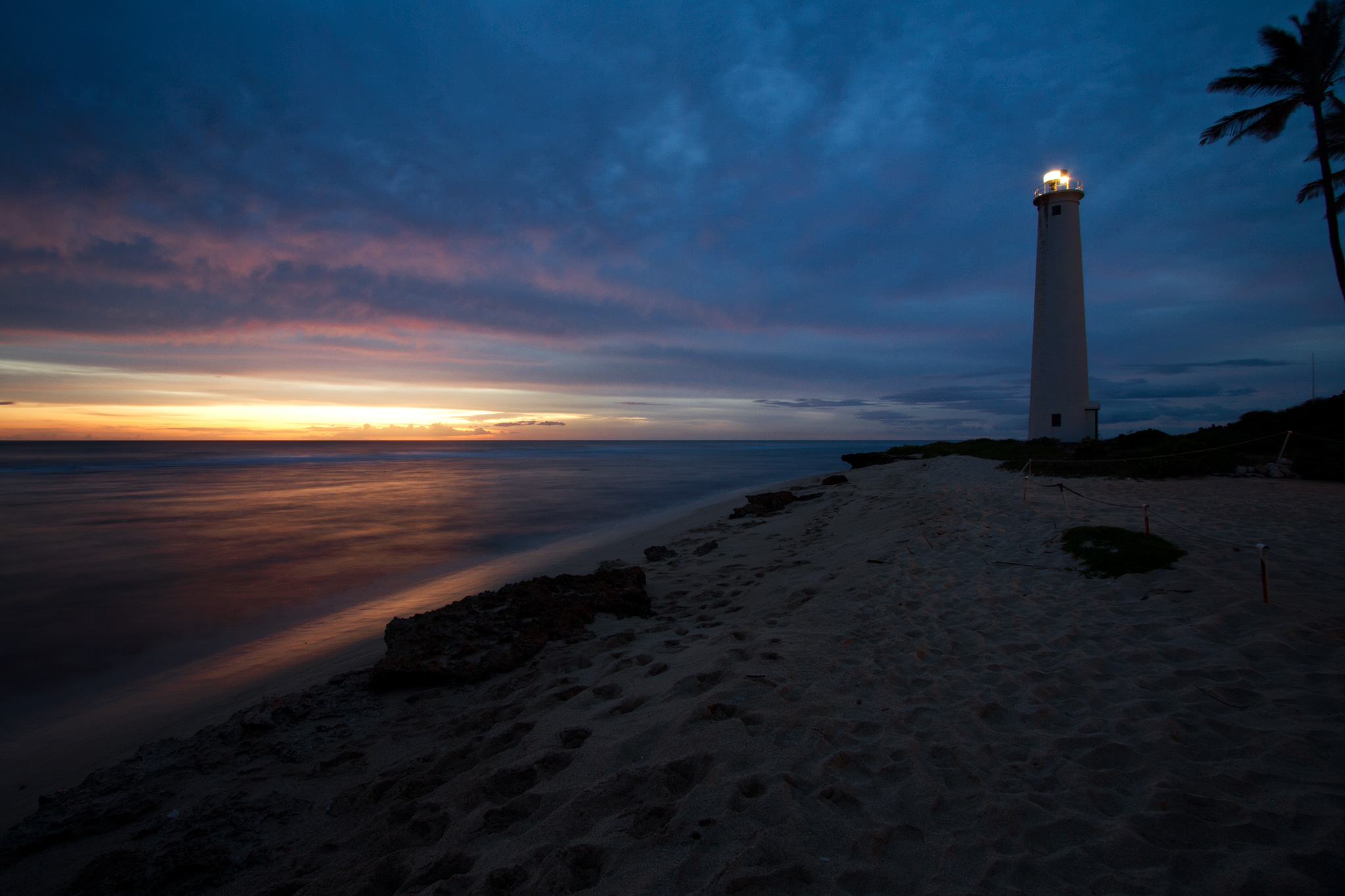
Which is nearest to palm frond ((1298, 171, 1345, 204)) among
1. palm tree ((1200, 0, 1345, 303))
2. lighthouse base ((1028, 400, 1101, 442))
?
palm tree ((1200, 0, 1345, 303))

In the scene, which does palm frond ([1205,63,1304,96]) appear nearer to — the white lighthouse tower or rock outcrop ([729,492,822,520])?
the white lighthouse tower

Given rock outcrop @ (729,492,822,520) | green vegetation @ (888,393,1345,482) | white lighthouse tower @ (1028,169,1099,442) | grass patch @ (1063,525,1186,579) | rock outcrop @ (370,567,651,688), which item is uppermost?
white lighthouse tower @ (1028,169,1099,442)

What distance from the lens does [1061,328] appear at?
22328mm

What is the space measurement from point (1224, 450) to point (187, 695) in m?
20.2

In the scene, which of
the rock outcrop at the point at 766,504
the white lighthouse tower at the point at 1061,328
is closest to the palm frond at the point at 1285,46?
the white lighthouse tower at the point at 1061,328

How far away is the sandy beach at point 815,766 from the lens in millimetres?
2369

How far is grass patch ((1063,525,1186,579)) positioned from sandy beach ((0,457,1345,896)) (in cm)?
20

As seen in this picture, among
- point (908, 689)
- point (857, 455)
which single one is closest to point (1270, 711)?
point (908, 689)

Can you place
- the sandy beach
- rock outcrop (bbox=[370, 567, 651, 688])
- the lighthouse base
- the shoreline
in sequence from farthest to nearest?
the lighthouse base < rock outcrop (bbox=[370, 567, 651, 688]) < the shoreline < the sandy beach

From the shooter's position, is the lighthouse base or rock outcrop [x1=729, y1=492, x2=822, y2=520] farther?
the lighthouse base

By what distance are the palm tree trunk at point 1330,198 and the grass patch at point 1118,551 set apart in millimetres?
17136

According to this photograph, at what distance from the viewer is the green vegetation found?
11.8 m

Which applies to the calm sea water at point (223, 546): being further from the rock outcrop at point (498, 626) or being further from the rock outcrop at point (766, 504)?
→ the rock outcrop at point (766, 504)

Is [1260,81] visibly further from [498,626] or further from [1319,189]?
[498,626]
